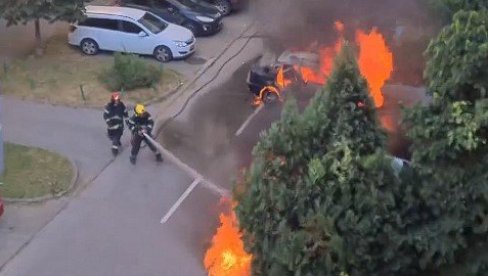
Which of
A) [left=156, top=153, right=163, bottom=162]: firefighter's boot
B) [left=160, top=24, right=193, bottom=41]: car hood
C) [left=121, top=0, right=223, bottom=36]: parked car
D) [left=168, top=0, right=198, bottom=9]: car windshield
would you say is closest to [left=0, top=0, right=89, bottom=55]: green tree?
[left=160, top=24, right=193, bottom=41]: car hood

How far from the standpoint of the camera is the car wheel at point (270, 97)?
2044 centimetres

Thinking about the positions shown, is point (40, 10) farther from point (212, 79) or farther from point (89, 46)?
point (212, 79)

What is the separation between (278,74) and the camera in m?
20.0

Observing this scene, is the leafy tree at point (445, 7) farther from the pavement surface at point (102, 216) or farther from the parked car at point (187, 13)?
the parked car at point (187, 13)

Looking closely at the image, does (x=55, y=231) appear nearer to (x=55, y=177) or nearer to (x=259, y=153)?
(x=55, y=177)

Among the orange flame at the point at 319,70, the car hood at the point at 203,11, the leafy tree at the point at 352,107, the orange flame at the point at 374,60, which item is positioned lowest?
the car hood at the point at 203,11

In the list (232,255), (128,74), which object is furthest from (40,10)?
(232,255)

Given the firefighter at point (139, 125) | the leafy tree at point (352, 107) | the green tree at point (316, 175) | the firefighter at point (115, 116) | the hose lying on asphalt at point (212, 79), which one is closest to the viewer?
the green tree at point (316, 175)

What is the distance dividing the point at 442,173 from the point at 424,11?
41.4ft

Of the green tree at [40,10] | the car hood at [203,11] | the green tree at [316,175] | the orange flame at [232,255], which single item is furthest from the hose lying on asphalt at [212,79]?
the green tree at [316,175]

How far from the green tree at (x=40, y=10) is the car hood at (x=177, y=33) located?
7.85ft

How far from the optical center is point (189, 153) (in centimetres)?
1825

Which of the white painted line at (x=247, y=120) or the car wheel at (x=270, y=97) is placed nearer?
the white painted line at (x=247, y=120)

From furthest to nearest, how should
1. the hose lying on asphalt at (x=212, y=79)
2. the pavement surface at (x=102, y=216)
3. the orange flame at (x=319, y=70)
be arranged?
the hose lying on asphalt at (x=212, y=79) < the orange flame at (x=319, y=70) < the pavement surface at (x=102, y=216)
